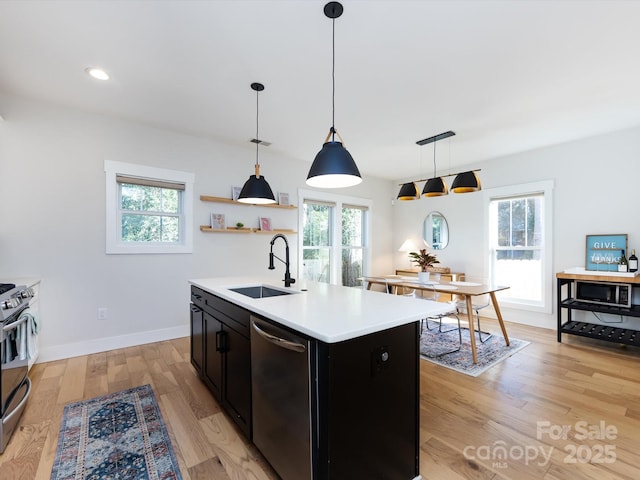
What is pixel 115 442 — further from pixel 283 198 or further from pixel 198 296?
pixel 283 198

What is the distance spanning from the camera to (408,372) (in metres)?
1.50

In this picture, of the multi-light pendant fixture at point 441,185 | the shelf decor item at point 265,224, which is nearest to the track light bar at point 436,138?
the multi-light pendant fixture at point 441,185

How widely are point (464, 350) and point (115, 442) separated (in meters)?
3.20

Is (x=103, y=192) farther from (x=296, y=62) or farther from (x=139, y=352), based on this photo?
(x=296, y=62)

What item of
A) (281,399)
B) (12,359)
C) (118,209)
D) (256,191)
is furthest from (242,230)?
(281,399)

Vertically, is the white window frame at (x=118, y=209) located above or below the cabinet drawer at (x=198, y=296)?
above

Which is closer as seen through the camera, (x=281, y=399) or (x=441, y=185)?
(x=281, y=399)

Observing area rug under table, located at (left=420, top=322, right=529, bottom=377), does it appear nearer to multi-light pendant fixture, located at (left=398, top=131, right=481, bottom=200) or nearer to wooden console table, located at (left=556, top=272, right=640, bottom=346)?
wooden console table, located at (left=556, top=272, right=640, bottom=346)

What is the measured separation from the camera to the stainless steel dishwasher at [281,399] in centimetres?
128

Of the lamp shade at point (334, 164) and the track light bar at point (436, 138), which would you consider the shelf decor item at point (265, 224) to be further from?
the lamp shade at point (334, 164)

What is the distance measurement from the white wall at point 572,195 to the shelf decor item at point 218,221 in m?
3.83

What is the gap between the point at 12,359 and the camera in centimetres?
192

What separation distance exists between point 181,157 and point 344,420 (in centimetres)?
366

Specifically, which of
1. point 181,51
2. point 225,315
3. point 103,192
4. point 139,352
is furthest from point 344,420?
point 103,192
